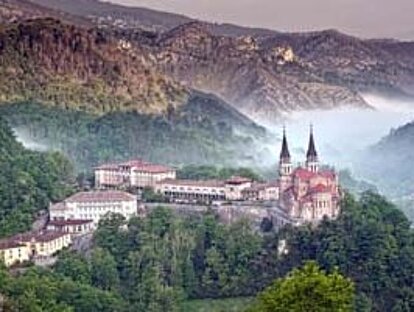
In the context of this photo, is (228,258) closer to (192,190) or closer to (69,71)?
(192,190)

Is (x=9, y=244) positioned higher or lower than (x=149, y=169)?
lower

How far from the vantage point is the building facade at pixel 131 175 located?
74.8m

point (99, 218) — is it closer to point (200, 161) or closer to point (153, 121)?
point (200, 161)

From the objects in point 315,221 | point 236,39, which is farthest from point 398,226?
point 236,39

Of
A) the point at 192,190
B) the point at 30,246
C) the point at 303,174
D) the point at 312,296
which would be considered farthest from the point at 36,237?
the point at 312,296

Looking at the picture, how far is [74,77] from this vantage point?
119 meters

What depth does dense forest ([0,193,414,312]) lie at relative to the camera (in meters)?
58.1

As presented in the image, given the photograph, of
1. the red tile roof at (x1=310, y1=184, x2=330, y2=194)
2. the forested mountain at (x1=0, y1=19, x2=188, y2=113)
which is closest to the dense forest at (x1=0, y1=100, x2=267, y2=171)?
the forested mountain at (x1=0, y1=19, x2=188, y2=113)

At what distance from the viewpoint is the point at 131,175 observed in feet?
249

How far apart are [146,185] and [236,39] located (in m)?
126

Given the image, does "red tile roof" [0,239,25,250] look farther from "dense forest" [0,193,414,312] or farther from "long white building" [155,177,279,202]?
"long white building" [155,177,279,202]

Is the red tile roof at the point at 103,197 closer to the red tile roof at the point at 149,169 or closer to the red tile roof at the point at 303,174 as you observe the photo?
the red tile roof at the point at 149,169

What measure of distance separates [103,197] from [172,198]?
15.6ft

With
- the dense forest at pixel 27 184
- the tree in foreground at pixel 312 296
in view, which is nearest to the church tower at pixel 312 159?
the dense forest at pixel 27 184
